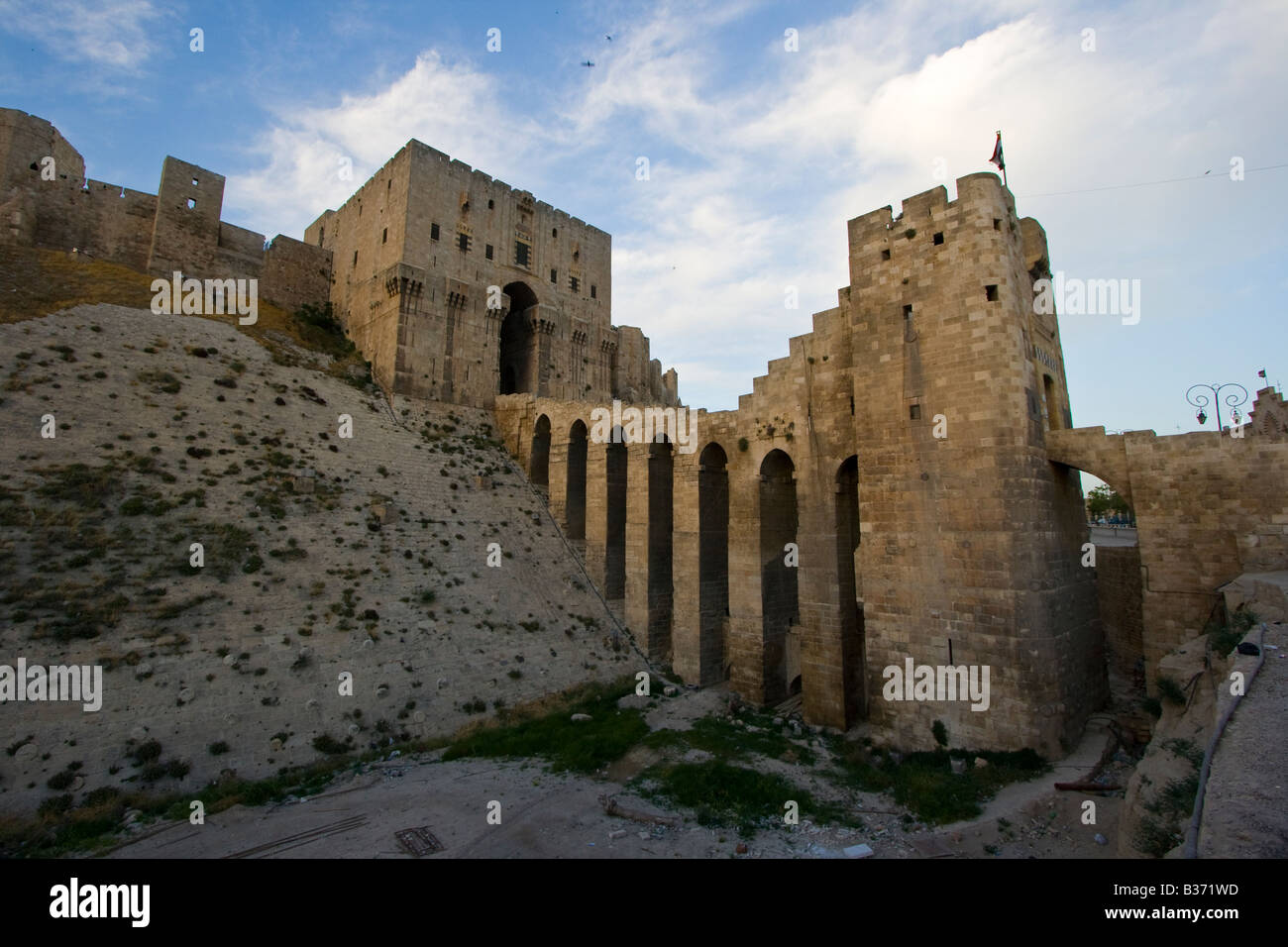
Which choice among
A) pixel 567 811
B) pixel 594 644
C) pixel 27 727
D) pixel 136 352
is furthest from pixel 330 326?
pixel 567 811

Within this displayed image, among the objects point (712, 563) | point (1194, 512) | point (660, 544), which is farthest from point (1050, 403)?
point (660, 544)

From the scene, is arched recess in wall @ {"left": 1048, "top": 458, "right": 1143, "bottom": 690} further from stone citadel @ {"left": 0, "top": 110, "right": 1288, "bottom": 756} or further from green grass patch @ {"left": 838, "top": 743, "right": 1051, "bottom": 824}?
green grass patch @ {"left": 838, "top": 743, "right": 1051, "bottom": 824}

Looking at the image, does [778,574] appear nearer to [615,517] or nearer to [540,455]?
[615,517]

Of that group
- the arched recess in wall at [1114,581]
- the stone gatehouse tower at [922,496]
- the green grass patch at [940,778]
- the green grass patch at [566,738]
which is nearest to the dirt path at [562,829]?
the green grass patch at [940,778]

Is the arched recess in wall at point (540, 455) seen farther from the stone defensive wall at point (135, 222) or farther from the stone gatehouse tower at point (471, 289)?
the stone defensive wall at point (135, 222)

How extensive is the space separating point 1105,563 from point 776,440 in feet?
36.7

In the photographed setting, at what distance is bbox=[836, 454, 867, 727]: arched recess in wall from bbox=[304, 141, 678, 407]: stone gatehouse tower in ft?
67.9

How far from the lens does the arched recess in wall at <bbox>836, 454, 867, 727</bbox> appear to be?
15.3 metres

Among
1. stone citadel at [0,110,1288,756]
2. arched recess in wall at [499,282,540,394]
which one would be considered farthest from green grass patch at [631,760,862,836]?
arched recess in wall at [499,282,540,394]

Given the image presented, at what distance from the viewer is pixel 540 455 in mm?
27969

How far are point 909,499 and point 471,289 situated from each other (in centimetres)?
2650

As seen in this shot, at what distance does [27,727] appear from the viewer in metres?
10.1

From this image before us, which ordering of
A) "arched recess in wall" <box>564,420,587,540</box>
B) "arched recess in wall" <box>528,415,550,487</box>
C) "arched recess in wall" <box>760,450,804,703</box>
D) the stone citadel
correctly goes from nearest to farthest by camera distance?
the stone citadel, "arched recess in wall" <box>760,450,804,703</box>, "arched recess in wall" <box>564,420,587,540</box>, "arched recess in wall" <box>528,415,550,487</box>

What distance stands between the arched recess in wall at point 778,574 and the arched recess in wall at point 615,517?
6989mm
